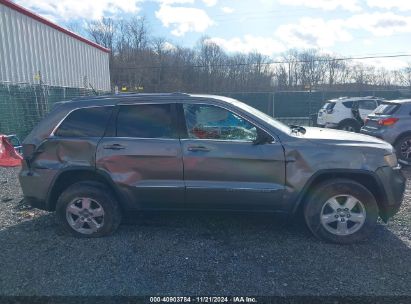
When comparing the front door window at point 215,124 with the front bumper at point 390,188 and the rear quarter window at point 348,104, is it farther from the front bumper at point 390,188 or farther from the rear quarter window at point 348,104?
the rear quarter window at point 348,104

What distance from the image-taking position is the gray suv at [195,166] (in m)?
3.63

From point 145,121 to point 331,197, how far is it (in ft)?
7.91

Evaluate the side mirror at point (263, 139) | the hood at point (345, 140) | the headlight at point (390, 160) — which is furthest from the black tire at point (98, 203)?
the headlight at point (390, 160)

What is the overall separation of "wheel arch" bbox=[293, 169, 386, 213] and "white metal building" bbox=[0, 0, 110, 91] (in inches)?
430

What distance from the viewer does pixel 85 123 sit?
391 centimetres

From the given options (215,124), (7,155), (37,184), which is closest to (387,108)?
(215,124)

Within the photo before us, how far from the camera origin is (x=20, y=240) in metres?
3.92

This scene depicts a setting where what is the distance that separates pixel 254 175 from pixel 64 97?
11941 millimetres

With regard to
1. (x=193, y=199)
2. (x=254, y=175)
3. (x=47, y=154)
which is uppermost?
(x=47, y=154)

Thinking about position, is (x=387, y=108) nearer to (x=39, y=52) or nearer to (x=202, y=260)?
(x=202, y=260)

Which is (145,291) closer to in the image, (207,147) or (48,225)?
(207,147)

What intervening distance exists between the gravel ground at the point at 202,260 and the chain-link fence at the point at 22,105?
23.3ft

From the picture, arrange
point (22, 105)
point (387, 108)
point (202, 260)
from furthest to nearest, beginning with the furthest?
point (22, 105) < point (387, 108) < point (202, 260)

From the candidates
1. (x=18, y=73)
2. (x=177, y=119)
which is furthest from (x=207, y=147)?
(x=18, y=73)
